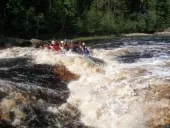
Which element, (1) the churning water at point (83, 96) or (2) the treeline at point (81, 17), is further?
(2) the treeline at point (81, 17)

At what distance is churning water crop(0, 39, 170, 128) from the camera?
12.5m

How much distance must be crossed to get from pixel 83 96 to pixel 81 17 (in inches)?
1646

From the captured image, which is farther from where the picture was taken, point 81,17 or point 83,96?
point 81,17

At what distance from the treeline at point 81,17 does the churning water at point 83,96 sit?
25.2m

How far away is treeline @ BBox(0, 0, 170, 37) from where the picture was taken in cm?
4372

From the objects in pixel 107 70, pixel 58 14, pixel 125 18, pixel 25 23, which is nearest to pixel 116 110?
pixel 107 70

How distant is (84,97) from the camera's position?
576 inches

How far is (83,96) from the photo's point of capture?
48.5ft

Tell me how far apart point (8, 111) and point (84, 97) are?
356 cm

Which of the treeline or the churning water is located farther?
the treeline

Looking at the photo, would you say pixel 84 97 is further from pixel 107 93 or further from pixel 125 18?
pixel 125 18

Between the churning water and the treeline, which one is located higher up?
the treeline

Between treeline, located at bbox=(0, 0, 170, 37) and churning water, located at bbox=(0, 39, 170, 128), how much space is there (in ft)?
82.8

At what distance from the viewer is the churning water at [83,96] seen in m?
12.5
